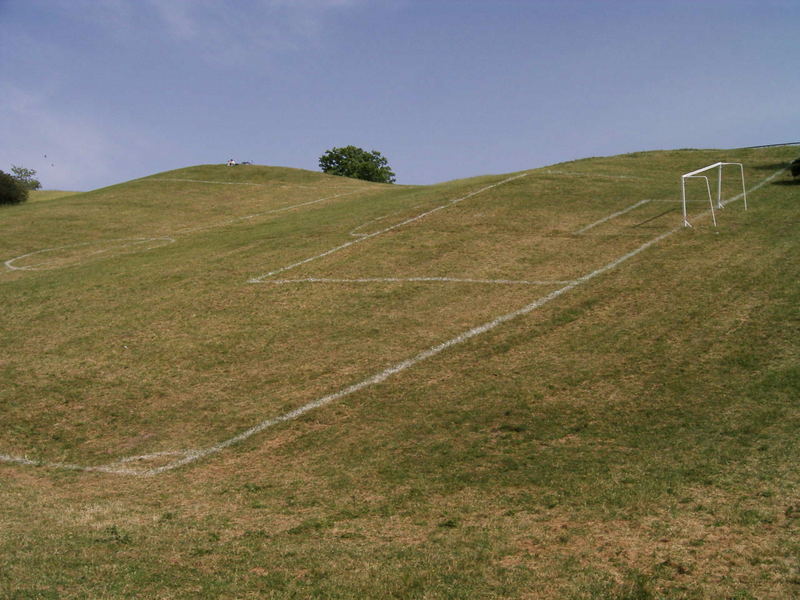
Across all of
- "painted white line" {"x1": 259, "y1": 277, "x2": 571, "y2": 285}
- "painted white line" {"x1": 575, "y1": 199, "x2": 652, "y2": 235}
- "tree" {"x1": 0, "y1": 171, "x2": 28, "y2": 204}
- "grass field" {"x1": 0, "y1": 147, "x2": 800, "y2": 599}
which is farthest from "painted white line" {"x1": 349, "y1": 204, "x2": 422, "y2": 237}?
"tree" {"x1": 0, "y1": 171, "x2": 28, "y2": 204}

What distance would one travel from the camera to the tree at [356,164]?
316 feet

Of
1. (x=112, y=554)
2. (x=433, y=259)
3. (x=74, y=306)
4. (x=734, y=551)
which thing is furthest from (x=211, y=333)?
(x=734, y=551)

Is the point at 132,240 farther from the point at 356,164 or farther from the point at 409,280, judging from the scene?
the point at 356,164

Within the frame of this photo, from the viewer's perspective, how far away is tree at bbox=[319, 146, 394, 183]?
96438 millimetres

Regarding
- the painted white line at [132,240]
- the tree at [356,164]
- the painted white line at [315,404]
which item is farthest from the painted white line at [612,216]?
the tree at [356,164]

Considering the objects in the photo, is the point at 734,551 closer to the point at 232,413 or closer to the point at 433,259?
the point at 232,413

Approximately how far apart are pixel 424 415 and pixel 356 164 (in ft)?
293

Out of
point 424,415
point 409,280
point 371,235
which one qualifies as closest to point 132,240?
point 371,235

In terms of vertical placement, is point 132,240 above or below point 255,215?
below

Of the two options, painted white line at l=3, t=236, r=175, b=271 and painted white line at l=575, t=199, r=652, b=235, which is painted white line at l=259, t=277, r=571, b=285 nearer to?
painted white line at l=575, t=199, r=652, b=235

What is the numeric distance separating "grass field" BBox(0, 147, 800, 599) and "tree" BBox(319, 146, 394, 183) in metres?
76.1

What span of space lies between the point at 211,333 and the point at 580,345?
7.64m

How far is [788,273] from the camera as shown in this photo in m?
13.7

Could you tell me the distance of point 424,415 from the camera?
9.87m
